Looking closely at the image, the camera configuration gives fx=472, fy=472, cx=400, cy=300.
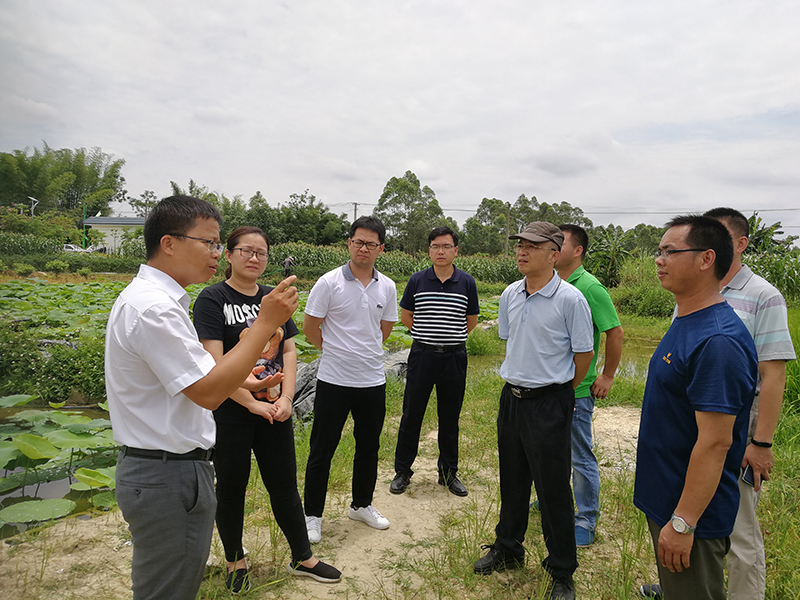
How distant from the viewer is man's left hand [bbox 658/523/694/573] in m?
1.52

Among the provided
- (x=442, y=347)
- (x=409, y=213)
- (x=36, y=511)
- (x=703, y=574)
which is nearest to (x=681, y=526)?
(x=703, y=574)

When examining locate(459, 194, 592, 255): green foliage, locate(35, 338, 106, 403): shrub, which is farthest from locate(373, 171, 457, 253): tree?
locate(35, 338, 106, 403): shrub

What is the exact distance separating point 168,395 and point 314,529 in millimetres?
1836

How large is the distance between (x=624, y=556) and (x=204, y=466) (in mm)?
2060

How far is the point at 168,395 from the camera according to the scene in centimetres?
143

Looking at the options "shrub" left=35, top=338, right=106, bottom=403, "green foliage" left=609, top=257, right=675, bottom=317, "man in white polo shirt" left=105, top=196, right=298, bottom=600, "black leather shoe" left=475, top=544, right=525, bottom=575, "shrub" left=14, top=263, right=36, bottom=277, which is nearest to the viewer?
"man in white polo shirt" left=105, top=196, right=298, bottom=600

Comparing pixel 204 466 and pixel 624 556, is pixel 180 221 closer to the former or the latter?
pixel 204 466

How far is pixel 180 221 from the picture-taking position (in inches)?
59.9

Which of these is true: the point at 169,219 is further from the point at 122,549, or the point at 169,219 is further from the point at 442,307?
the point at 442,307

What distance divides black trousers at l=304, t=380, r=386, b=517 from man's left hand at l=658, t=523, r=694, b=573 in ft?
5.50

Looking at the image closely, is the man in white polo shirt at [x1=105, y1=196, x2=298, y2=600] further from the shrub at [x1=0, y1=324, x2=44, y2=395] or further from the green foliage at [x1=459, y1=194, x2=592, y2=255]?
the green foliage at [x1=459, y1=194, x2=592, y2=255]

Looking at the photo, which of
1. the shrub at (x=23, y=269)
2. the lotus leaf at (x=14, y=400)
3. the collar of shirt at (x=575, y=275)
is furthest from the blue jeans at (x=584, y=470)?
the shrub at (x=23, y=269)

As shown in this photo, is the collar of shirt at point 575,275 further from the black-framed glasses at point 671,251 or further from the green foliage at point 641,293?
the green foliage at point 641,293

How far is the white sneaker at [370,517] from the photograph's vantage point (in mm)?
3068
